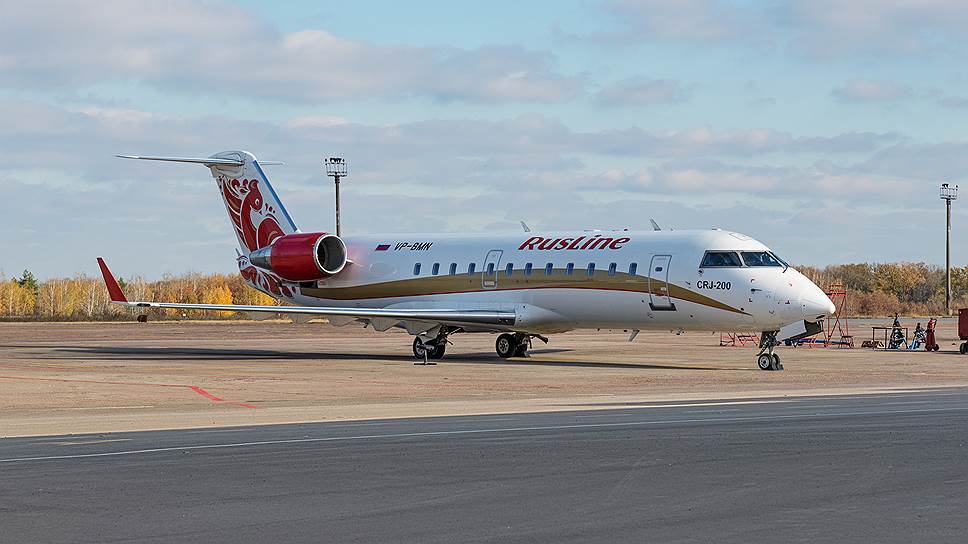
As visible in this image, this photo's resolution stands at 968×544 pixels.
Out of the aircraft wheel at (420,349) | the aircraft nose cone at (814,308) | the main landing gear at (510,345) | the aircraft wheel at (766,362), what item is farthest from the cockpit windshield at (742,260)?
the aircraft wheel at (420,349)

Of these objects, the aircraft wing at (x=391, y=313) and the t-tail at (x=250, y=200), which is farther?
the t-tail at (x=250, y=200)

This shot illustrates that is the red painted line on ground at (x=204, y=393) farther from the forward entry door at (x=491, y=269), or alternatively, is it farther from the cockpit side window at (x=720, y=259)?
the cockpit side window at (x=720, y=259)

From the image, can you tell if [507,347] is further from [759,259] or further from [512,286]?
[759,259]

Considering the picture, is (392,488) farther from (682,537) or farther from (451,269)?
(451,269)

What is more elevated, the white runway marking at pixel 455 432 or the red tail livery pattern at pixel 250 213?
the red tail livery pattern at pixel 250 213

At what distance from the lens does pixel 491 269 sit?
4003 centimetres

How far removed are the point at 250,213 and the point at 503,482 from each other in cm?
3481

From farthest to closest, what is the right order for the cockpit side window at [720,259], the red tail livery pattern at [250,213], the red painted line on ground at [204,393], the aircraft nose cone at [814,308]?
1. the red tail livery pattern at [250,213]
2. the cockpit side window at [720,259]
3. the aircraft nose cone at [814,308]
4. the red painted line on ground at [204,393]

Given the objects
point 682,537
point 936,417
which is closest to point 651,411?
point 936,417

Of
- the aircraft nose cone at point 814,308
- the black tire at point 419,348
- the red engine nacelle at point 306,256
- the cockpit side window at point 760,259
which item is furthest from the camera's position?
the red engine nacelle at point 306,256

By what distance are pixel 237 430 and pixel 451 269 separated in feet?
75.3

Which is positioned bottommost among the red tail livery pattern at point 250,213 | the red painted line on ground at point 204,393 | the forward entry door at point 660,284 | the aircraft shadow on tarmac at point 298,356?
the red painted line on ground at point 204,393

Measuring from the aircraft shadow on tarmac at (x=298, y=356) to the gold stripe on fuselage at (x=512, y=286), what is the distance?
190 centimetres

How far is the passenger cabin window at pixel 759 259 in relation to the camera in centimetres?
3503
